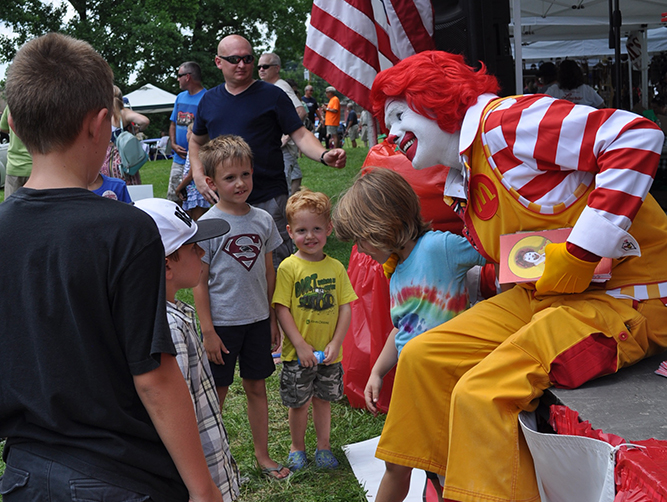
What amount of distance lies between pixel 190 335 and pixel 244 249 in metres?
1.11

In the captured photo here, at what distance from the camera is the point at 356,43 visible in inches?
153

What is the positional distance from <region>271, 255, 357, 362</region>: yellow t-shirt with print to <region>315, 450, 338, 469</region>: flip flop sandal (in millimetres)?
468

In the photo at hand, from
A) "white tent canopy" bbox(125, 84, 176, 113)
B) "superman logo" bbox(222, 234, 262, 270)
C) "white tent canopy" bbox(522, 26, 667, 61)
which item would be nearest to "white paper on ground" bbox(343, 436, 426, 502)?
"superman logo" bbox(222, 234, 262, 270)

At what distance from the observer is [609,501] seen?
5.01ft

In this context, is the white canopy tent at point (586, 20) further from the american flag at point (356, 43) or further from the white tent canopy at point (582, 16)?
the american flag at point (356, 43)

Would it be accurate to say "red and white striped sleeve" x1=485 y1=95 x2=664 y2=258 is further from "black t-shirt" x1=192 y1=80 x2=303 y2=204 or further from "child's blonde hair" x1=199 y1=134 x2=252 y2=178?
"black t-shirt" x1=192 y1=80 x2=303 y2=204

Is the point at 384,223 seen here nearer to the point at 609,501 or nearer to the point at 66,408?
the point at 609,501

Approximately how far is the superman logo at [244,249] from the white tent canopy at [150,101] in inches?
904

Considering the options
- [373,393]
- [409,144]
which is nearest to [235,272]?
[373,393]

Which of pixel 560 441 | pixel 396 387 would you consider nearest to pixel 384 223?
pixel 396 387

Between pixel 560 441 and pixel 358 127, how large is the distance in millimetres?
20451

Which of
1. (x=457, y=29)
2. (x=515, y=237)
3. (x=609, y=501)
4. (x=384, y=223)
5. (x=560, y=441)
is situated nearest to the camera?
(x=609, y=501)

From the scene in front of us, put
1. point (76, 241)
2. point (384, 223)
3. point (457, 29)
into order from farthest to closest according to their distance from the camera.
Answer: point (457, 29), point (384, 223), point (76, 241)

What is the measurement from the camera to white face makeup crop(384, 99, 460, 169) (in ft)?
7.66
